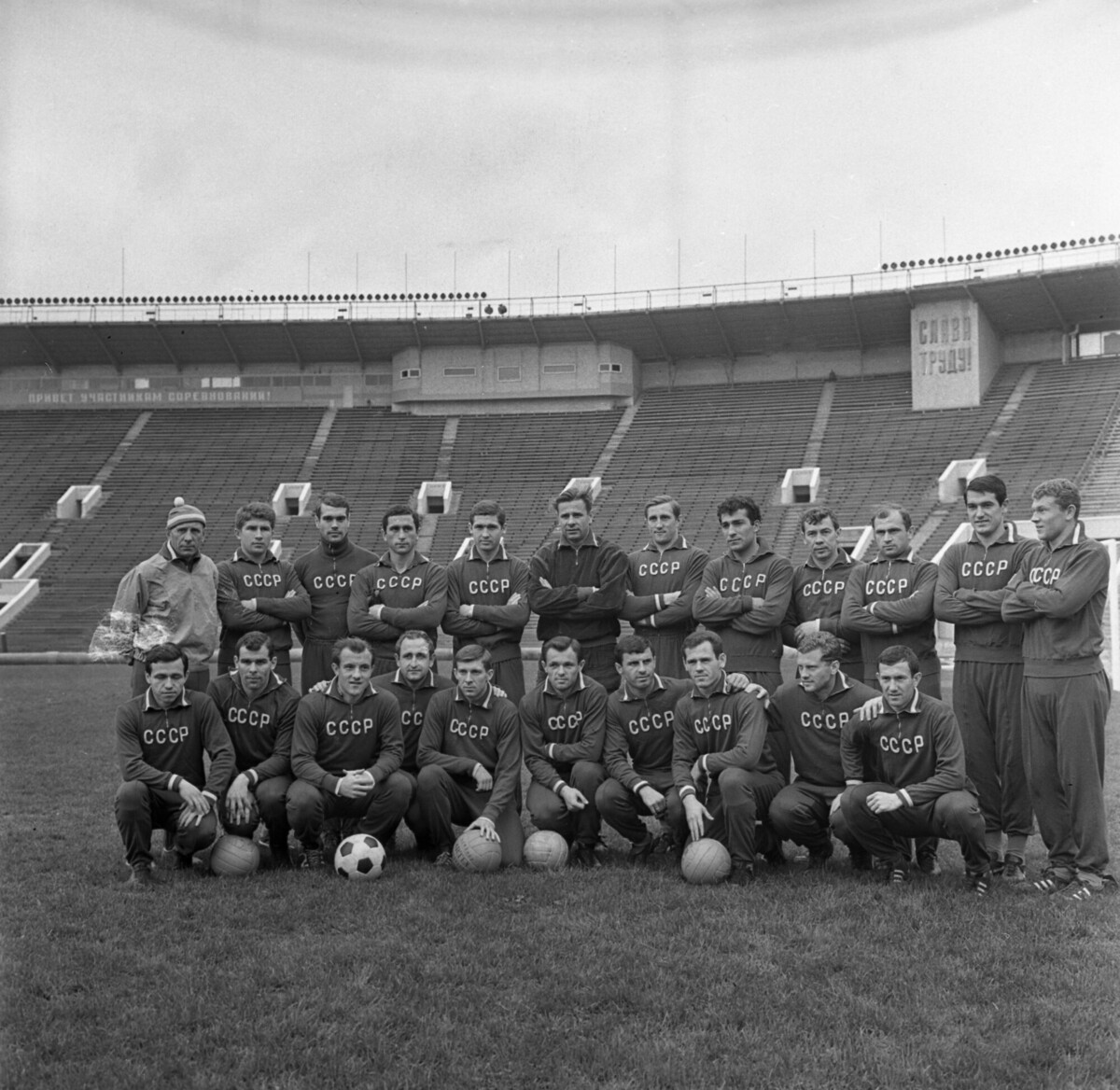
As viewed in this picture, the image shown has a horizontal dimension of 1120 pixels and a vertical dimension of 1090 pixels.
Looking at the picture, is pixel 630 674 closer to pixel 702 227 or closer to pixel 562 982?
pixel 562 982

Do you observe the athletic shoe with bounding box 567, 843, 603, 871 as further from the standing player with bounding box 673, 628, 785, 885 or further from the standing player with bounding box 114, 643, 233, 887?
the standing player with bounding box 114, 643, 233, 887

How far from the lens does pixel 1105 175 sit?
519cm

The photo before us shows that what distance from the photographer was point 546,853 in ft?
22.4

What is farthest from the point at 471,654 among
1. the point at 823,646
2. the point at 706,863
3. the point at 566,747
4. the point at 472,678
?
the point at 823,646

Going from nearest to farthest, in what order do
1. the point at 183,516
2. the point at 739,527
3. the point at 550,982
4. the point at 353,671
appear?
1. the point at 550,982
2. the point at 353,671
3. the point at 739,527
4. the point at 183,516

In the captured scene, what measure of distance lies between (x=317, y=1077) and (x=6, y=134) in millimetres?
3159

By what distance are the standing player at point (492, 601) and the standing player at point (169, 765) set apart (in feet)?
6.01

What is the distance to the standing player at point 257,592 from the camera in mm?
8000

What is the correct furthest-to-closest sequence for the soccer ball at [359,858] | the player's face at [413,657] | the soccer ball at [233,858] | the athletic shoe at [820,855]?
the player's face at [413,657], the athletic shoe at [820,855], the soccer ball at [233,858], the soccer ball at [359,858]

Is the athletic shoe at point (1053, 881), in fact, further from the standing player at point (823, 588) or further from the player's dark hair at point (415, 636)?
the player's dark hair at point (415, 636)

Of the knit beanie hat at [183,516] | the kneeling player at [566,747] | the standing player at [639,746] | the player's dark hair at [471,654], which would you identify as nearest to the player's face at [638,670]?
the standing player at [639,746]

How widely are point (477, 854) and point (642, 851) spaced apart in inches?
46.0

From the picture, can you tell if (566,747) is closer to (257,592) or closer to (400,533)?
(400,533)

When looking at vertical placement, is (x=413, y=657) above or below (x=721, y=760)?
above
